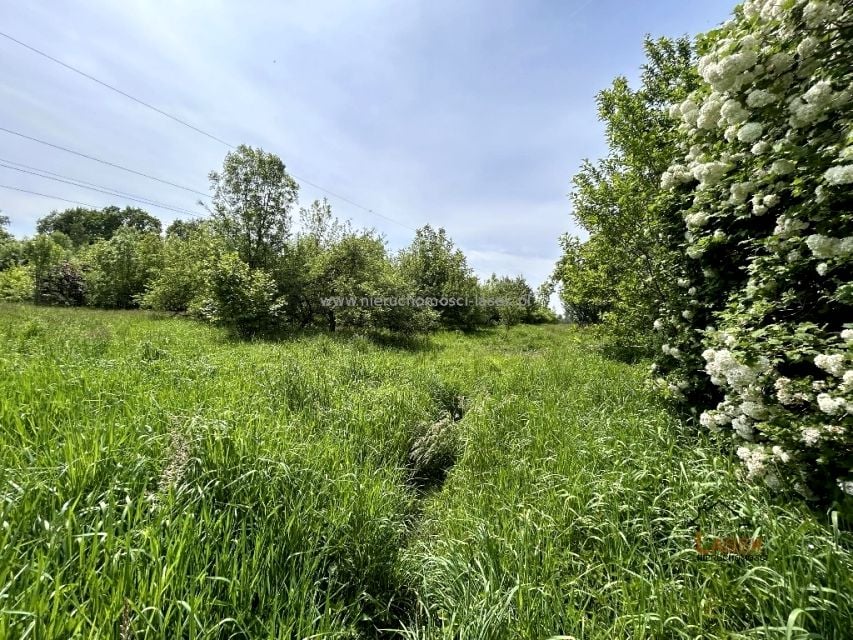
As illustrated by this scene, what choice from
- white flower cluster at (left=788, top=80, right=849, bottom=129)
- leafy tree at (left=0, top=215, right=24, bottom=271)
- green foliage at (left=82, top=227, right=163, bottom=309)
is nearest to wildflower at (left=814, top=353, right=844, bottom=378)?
white flower cluster at (left=788, top=80, right=849, bottom=129)

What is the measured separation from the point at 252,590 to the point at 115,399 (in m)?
2.38

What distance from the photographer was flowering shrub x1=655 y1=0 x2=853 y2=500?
173 centimetres

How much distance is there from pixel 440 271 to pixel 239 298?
387 inches

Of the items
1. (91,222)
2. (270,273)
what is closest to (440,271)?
(270,273)

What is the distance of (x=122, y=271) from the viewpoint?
20.6 metres

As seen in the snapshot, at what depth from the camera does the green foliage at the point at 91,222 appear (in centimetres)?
4756

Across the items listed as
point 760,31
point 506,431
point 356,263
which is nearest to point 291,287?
point 356,263

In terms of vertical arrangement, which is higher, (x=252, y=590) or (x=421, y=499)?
(x=252, y=590)

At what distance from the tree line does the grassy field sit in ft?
23.3

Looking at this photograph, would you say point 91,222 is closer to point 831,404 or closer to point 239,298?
point 239,298

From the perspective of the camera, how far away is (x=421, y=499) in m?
3.09

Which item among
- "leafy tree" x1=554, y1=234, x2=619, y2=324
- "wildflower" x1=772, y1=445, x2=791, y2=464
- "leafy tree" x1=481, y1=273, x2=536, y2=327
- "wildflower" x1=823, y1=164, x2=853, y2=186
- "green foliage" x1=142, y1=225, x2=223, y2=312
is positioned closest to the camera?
"wildflower" x1=823, y1=164, x2=853, y2=186

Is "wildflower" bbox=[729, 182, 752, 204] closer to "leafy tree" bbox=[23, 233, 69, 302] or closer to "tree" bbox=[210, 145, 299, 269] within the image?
"tree" bbox=[210, 145, 299, 269]

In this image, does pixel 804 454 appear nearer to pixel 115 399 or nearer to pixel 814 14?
pixel 814 14
